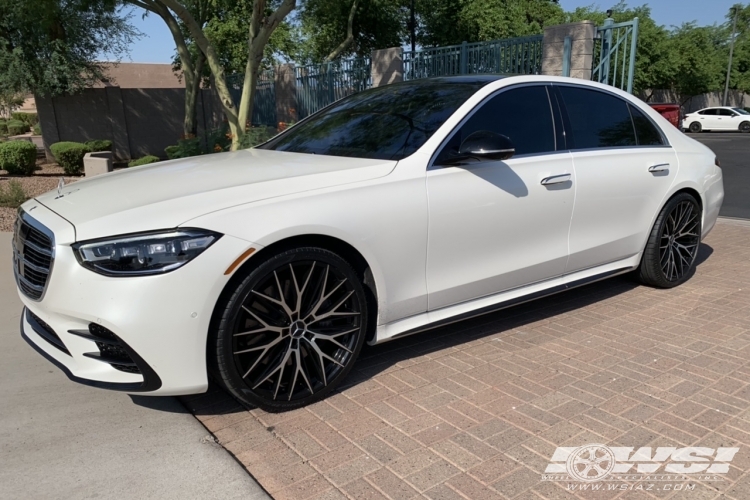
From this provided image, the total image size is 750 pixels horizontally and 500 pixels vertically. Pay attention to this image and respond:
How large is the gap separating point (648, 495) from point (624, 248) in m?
2.53

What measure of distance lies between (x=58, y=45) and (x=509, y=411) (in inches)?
673

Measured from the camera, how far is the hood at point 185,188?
271cm

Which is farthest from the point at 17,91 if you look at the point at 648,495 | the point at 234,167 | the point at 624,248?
the point at 648,495

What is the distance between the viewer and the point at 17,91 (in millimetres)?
16375

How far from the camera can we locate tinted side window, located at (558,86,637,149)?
4.31m

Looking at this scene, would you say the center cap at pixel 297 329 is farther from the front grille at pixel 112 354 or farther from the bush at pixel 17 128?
the bush at pixel 17 128

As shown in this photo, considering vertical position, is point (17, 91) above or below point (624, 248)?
above

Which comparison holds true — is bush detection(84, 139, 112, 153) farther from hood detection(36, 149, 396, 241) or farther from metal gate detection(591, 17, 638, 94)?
hood detection(36, 149, 396, 241)

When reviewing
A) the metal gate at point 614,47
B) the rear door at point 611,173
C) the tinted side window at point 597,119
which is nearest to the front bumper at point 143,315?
the rear door at point 611,173

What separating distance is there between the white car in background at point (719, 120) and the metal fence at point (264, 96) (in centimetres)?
2483

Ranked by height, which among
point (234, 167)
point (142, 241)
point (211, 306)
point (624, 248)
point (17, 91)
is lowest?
point (624, 248)

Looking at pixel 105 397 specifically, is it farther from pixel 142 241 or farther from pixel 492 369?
pixel 492 369

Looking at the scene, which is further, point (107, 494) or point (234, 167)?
point (234, 167)

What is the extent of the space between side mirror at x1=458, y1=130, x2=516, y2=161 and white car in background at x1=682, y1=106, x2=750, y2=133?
112ft
